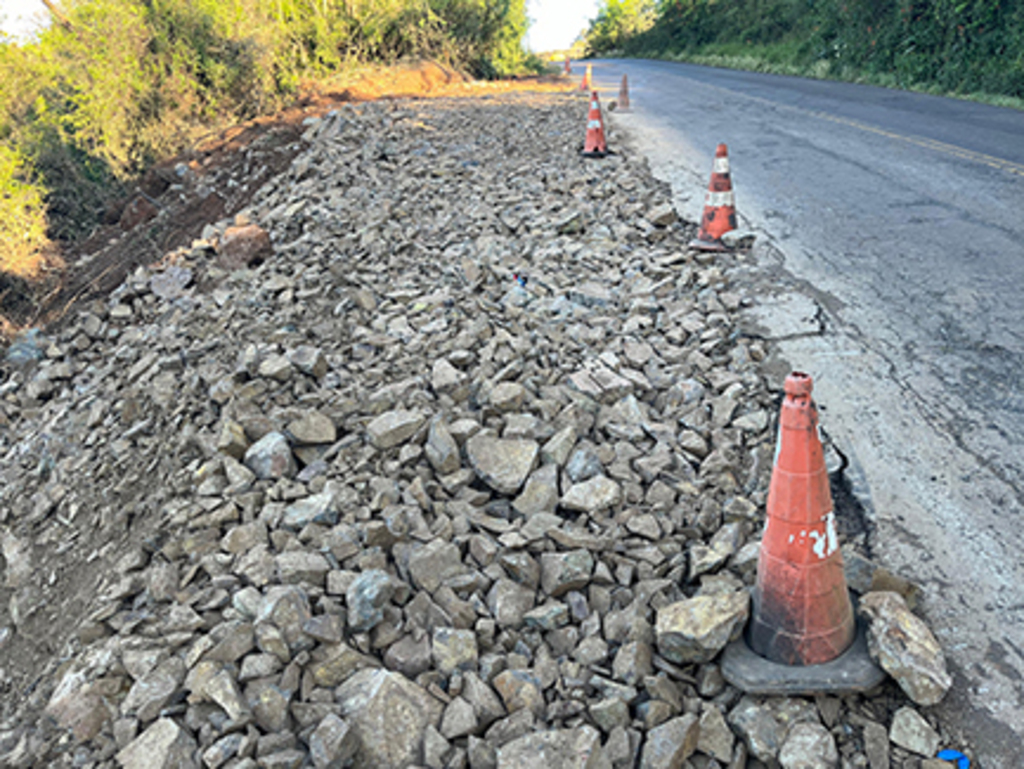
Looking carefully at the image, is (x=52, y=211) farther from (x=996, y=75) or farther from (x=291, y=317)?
(x=996, y=75)

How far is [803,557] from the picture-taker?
2.16m

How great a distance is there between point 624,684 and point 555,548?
23.5 inches

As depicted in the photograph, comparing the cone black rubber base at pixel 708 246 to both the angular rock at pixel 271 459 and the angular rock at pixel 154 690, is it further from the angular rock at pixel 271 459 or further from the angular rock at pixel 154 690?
the angular rock at pixel 154 690

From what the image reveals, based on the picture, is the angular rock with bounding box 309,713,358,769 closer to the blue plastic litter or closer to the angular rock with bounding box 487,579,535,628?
the angular rock with bounding box 487,579,535,628

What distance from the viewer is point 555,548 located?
2.65m

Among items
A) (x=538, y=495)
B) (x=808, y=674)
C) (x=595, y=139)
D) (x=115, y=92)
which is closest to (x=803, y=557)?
(x=808, y=674)

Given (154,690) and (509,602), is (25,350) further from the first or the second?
(509,602)

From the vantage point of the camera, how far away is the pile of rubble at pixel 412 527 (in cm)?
207

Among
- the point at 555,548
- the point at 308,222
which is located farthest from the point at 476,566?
the point at 308,222

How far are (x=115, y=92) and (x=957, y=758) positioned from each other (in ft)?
→ 38.1

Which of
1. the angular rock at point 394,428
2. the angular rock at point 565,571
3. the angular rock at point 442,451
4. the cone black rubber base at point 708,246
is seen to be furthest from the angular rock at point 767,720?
the cone black rubber base at point 708,246

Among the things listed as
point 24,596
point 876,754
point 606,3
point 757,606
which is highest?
point 606,3

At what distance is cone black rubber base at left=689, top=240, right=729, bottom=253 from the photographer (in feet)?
17.4

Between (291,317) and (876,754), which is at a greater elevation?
(291,317)
